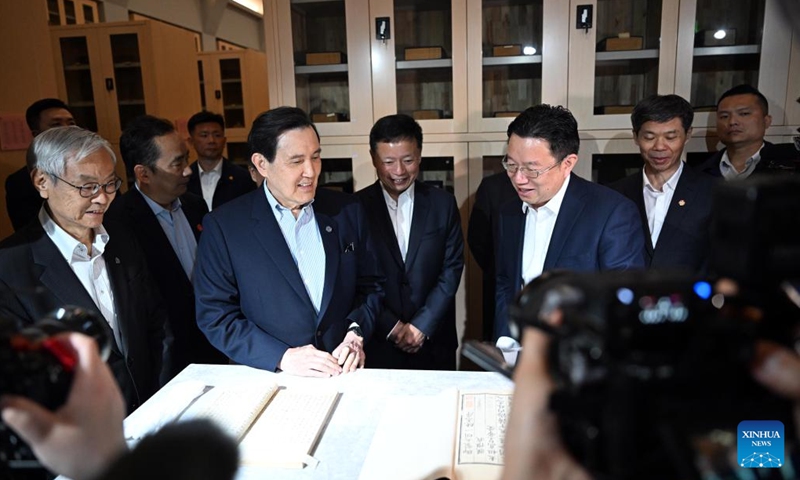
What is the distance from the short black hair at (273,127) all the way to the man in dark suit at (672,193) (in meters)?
1.30

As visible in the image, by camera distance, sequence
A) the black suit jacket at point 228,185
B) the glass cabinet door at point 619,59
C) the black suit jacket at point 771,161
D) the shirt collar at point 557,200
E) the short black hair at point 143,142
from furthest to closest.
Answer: the black suit jacket at point 228,185, the glass cabinet door at point 619,59, the short black hair at point 143,142, the black suit jacket at point 771,161, the shirt collar at point 557,200

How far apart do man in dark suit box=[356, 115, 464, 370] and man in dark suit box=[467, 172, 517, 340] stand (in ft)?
0.80

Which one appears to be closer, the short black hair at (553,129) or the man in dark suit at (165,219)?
the short black hair at (553,129)

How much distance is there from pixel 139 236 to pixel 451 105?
149cm

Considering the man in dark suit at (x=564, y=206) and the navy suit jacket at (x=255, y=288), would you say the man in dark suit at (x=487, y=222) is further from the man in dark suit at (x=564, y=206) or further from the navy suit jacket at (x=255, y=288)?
the navy suit jacket at (x=255, y=288)

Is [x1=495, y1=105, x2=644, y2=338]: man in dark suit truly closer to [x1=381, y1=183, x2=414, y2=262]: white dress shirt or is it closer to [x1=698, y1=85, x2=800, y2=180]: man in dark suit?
[x1=381, y1=183, x2=414, y2=262]: white dress shirt

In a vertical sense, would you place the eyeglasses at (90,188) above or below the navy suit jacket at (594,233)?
above

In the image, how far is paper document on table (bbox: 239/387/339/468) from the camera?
941 mm

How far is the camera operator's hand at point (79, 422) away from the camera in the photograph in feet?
1.13

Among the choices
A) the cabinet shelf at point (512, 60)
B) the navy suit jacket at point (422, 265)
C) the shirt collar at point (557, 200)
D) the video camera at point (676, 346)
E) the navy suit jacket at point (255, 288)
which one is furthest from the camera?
the cabinet shelf at point (512, 60)

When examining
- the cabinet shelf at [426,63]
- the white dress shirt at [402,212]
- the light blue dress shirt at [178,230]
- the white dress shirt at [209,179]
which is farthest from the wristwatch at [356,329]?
the white dress shirt at [209,179]

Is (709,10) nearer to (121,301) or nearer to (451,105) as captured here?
(451,105)

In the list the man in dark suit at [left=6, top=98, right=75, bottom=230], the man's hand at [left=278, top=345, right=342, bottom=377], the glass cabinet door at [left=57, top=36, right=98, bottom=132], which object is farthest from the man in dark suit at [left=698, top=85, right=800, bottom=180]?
the glass cabinet door at [left=57, top=36, right=98, bottom=132]

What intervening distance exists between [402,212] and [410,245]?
0.16m
